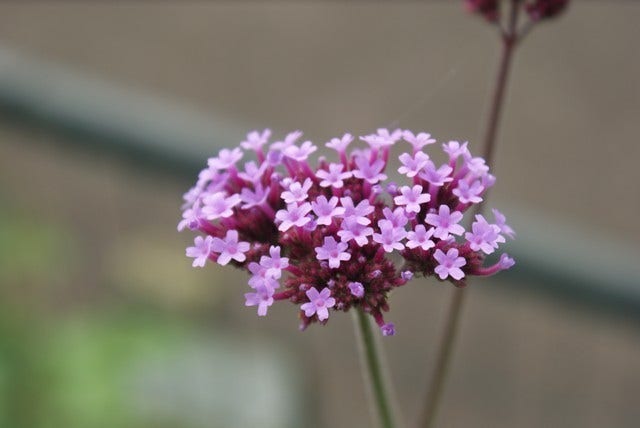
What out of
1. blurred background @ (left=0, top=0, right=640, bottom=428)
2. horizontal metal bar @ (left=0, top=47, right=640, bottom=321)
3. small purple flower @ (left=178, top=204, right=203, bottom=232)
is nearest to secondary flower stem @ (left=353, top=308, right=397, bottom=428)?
small purple flower @ (left=178, top=204, right=203, bottom=232)

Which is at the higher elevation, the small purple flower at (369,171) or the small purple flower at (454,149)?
the small purple flower at (454,149)

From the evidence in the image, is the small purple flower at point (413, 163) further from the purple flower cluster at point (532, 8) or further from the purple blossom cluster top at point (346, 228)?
the purple flower cluster at point (532, 8)

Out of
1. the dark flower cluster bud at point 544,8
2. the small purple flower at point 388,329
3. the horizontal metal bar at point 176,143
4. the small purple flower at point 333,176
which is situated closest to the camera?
the small purple flower at point 388,329

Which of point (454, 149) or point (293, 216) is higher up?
point (454, 149)

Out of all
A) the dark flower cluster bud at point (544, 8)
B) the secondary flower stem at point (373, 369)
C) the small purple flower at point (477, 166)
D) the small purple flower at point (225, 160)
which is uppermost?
the dark flower cluster bud at point (544, 8)

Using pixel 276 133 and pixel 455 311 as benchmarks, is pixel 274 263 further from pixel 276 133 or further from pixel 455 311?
pixel 276 133

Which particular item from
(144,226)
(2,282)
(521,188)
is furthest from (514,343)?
(2,282)

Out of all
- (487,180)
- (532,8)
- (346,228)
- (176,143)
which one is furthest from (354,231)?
(176,143)

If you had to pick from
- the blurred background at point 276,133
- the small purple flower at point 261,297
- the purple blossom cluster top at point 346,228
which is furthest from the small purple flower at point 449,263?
the blurred background at point 276,133
